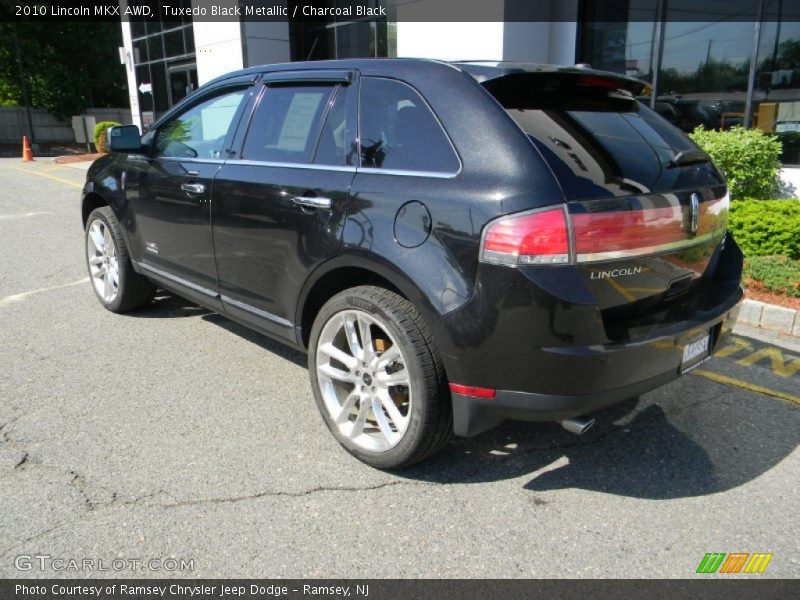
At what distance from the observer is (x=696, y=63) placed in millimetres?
9297

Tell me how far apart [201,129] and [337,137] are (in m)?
1.47

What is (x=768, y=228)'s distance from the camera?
612cm

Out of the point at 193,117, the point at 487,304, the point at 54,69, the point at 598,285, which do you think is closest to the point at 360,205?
the point at 487,304

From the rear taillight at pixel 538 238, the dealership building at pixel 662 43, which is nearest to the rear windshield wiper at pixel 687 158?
the rear taillight at pixel 538 238

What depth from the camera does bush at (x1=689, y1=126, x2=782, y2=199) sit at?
283 inches

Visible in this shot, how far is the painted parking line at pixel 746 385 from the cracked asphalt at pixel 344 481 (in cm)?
3

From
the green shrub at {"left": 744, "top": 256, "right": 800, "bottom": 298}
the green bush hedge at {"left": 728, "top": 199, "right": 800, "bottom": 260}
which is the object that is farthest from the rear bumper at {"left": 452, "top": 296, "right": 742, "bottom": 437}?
the green bush hedge at {"left": 728, "top": 199, "right": 800, "bottom": 260}

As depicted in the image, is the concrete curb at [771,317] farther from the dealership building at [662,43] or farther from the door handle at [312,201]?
the dealership building at [662,43]

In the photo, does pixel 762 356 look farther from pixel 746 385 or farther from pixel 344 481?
pixel 344 481

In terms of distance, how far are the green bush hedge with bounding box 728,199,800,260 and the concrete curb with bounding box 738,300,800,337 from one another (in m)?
1.15

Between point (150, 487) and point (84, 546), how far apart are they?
408 millimetres

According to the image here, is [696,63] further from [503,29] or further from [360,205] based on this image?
[360,205]

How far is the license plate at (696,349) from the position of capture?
2.73 meters
